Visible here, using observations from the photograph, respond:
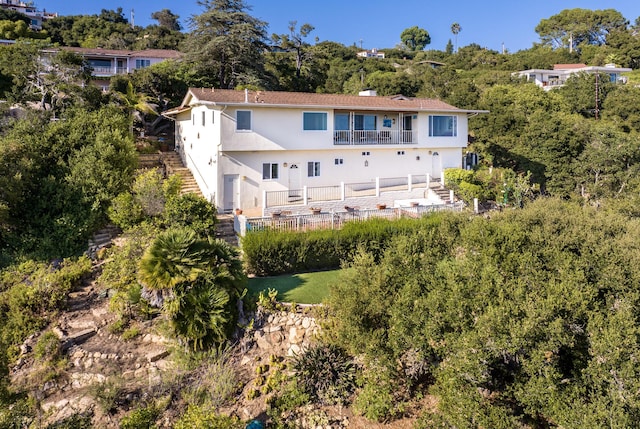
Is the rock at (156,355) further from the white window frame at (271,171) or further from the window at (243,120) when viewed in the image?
the window at (243,120)

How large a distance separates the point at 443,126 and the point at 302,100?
10.7m

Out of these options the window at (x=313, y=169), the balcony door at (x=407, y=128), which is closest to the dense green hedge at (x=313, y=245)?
the window at (x=313, y=169)

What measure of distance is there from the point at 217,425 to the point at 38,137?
18187 millimetres

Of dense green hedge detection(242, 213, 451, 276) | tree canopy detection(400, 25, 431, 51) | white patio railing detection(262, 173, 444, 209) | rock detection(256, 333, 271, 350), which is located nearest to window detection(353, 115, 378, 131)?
white patio railing detection(262, 173, 444, 209)

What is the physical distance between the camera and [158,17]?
95312 millimetres

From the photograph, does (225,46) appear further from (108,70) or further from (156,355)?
(156,355)

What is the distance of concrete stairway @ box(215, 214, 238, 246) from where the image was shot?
20.3 meters

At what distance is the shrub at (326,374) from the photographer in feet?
38.9

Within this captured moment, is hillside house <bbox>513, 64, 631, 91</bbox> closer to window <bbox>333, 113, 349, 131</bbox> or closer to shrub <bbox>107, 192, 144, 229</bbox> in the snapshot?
window <bbox>333, 113, 349, 131</bbox>

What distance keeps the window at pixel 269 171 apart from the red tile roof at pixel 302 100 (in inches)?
134

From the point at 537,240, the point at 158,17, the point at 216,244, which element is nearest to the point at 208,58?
the point at 216,244

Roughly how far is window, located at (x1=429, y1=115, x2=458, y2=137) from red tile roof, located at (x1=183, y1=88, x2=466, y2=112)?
0.79m

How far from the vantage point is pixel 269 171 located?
82.7ft

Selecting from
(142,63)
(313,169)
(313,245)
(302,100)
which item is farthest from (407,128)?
(142,63)
